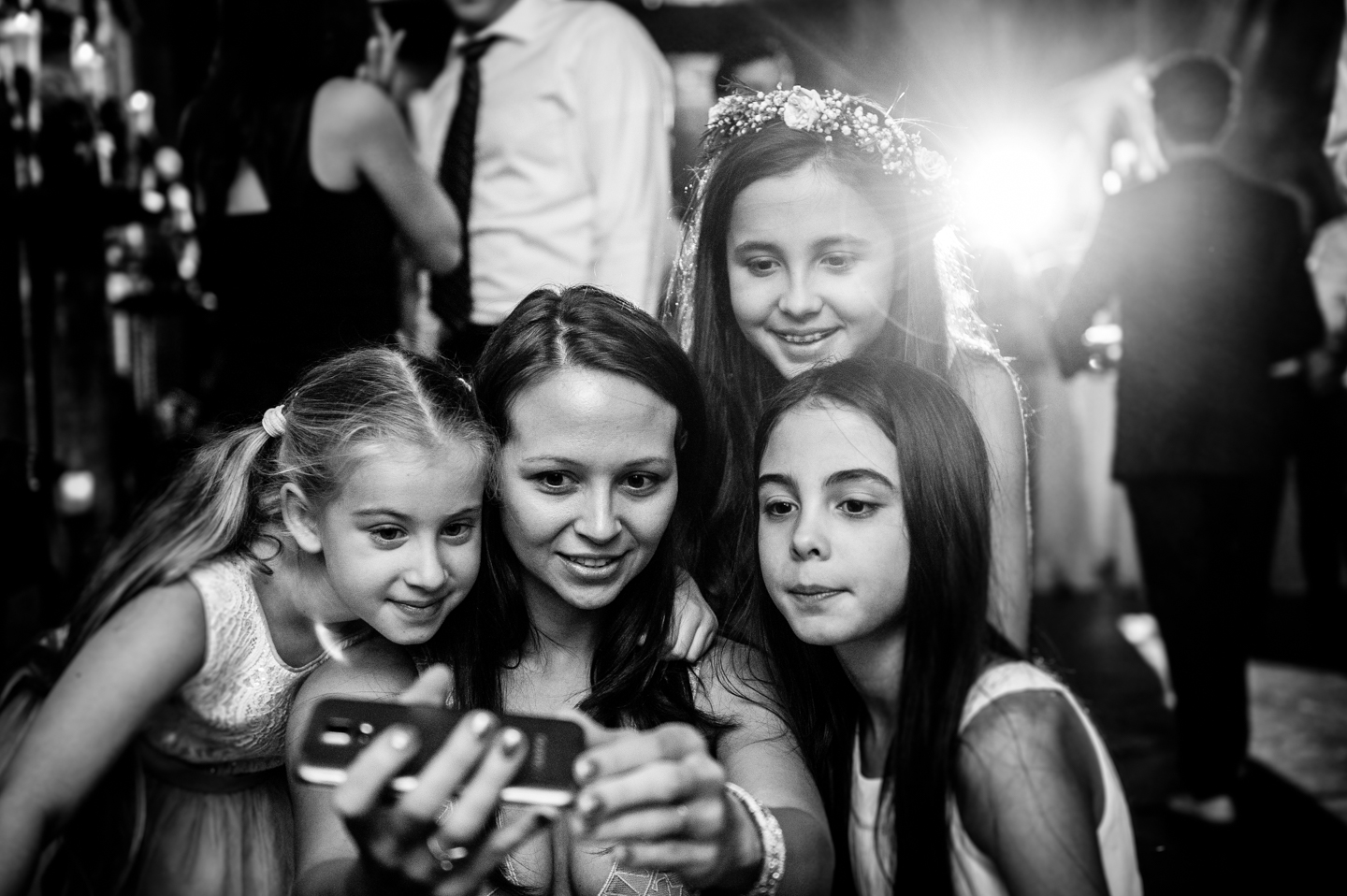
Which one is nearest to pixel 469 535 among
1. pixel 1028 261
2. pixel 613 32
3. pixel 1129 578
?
pixel 613 32

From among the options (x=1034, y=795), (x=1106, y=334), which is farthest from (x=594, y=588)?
(x=1106, y=334)

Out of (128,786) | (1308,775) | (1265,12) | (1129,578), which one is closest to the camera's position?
(128,786)

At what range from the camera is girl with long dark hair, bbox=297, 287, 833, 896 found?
5.42 feet

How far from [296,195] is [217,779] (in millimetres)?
1137

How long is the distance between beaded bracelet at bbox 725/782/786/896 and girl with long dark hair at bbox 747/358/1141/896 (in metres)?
0.18

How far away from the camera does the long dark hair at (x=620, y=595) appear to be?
174 cm

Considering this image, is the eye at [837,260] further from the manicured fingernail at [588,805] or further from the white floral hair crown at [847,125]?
the manicured fingernail at [588,805]

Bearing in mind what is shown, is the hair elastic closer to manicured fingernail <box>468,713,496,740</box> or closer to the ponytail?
the ponytail

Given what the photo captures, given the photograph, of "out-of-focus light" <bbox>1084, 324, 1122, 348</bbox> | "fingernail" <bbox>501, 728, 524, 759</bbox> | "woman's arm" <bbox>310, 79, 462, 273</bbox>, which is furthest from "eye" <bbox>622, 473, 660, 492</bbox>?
"out-of-focus light" <bbox>1084, 324, 1122, 348</bbox>

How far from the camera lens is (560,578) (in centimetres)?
170

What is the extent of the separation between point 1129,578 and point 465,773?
21.9 feet

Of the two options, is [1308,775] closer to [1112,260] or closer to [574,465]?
[1112,260]

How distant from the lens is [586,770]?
3.95ft

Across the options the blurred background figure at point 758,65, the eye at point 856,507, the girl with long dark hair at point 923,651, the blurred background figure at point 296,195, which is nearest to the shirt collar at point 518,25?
the blurred background figure at point 296,195
